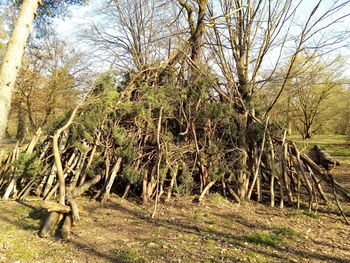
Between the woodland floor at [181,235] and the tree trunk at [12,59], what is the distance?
160 cm

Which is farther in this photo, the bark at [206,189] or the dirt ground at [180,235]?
the bark at [206,189]

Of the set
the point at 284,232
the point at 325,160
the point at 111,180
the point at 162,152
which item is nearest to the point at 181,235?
the point at 284,232

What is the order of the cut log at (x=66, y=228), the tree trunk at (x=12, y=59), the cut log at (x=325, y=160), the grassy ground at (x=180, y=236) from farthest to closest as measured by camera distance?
the cut log at (x=325, y=160) → the tree trunk at (x=12, y=59) → the cut log at (x=66, y=228) → the grassy ground at (x=180, y=236)

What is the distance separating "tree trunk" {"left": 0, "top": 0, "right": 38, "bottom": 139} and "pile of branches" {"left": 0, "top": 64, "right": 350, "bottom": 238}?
1002mm

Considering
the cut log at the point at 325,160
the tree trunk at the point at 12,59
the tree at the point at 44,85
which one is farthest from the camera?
the tree at the point at 44,85

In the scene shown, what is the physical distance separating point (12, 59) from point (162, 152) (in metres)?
2.90

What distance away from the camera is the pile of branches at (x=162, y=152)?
492 cm

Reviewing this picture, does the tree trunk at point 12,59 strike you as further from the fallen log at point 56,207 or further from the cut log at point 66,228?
the cut log at point 66,228

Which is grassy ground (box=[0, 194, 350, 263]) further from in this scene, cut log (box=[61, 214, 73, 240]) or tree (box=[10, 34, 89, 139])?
A: tree (box=[10, 34, 89, 139])

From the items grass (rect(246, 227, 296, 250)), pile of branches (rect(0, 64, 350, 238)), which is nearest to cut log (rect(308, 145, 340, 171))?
pile of branches (rect(0, 64, 350, 238))

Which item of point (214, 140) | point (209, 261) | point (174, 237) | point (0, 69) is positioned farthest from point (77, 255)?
point (214, 140)

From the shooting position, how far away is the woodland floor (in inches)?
114

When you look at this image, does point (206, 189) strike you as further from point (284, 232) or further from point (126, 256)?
point (126, 256)

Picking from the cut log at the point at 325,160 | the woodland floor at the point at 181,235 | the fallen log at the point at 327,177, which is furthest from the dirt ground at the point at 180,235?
the cut log at the point at 325,160
